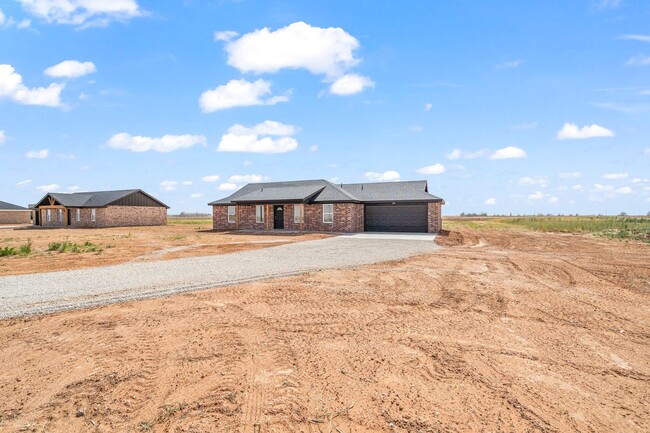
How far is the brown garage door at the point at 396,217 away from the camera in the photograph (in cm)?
2795

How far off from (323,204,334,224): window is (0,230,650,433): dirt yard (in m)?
20.4

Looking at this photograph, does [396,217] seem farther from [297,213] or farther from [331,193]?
[297,213]

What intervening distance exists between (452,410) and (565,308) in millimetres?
5161

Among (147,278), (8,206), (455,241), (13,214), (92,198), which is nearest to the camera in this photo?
(147,278)

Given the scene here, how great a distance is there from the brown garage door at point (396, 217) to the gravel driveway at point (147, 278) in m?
13.4

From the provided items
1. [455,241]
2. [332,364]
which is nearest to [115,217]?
[455,241]

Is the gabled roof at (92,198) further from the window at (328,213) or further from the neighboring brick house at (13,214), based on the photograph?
the window at (328,213)

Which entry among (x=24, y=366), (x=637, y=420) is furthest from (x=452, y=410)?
(x=24, y=366)

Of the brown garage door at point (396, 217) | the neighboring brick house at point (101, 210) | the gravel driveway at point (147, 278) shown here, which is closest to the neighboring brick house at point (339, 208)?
the brown garage door at point (396, 217)

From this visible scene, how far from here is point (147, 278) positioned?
9.82 m

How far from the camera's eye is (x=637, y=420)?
3.55 meters

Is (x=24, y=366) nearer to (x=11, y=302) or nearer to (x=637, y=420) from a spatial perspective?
(x=11, y=302)

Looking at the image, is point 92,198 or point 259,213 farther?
point 92,198

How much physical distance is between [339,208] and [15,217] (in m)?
51.9
